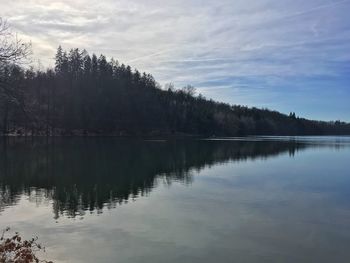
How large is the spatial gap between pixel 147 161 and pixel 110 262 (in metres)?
32.7

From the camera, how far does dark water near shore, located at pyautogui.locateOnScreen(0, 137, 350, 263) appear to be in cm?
1434

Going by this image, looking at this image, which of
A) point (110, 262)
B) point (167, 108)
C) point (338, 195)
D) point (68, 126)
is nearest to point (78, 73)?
point (68, 126)

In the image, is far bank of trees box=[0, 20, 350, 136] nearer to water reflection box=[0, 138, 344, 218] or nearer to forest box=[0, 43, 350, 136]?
forest box=[0, 43, 350, 136]

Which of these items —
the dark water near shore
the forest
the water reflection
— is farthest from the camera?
the forest

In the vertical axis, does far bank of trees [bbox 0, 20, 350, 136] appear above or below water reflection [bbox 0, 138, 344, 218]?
above

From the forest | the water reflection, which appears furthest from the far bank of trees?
the water reflection

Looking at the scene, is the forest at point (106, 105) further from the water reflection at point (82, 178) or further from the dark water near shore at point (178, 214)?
the dark water near shore at point (178, 214)

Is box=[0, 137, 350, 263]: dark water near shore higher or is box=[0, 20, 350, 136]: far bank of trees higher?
box=[0, 20, 350, 136]: far bank of trees

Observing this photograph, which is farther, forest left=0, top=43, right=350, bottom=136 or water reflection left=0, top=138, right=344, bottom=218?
forest left=0, top=43, right=350, bottom=136

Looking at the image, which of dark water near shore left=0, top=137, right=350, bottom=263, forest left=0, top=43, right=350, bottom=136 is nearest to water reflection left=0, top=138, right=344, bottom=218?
dark water near shore left=0, top=137, right=350, bottom=263

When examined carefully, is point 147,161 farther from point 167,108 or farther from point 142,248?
point 167,108

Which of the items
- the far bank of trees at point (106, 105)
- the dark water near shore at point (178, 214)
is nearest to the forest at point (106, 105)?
the far bank of trees at point (106, 105)

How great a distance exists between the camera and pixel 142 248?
14.5 meters

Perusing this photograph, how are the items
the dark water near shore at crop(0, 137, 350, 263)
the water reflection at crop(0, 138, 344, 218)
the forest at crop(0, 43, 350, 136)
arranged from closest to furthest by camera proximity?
the dark water near shore at crop(0, 137, 350, 263) < the water reflection at crop(0, 138, 344, 218) < the forest at crop(0, 43, 350, 136)
